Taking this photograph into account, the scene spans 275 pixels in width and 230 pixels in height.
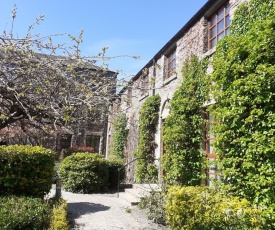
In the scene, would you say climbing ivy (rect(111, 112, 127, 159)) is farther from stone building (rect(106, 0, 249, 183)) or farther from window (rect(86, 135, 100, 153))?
window (rect(86, 135, 100, 153))

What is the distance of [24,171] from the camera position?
22.3 ft

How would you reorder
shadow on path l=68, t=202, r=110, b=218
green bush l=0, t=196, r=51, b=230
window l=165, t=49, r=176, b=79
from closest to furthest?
1. green bush l=0, t=196, r=51, b=230
2. shadow on path l=68, t=202, r=110, b=218
3. window l=165, t=49, r=176, b=79

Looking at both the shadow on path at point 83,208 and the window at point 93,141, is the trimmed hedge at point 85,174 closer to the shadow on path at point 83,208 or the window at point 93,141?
the shadow on path at point 83,208

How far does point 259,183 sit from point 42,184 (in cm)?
507

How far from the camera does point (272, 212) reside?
4906 mm

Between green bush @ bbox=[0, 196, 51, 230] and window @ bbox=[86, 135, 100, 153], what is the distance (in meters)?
16.8

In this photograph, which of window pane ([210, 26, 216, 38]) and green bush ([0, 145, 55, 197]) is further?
window pane ([210, 26, 216, 38])

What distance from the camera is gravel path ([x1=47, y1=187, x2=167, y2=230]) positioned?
19.8ft

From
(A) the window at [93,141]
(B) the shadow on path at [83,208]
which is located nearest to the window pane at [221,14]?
(B) the shadow on path at [83,208]

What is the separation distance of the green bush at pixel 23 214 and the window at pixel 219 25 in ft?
21.1

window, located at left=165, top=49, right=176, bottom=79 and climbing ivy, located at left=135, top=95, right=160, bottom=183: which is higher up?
window, located at left=165, top=49, right=176, bottom=79

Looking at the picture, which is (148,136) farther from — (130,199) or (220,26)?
(220,26)

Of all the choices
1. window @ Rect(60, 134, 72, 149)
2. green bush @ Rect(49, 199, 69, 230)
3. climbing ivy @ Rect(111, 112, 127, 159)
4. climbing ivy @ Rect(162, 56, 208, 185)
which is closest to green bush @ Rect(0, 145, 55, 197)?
green bush @ Rect(49, 199, 69, 230)

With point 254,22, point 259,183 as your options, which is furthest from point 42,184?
point 254,22
